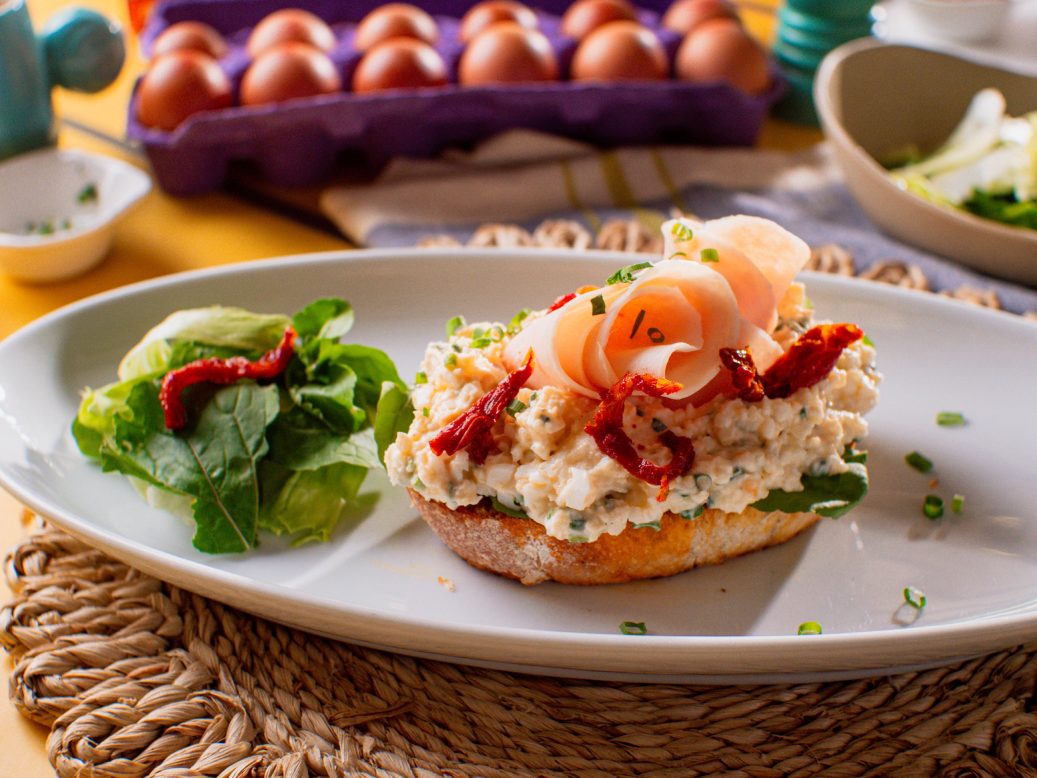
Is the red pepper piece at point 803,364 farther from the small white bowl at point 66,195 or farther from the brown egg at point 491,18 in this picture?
the brown egg at point 491,18

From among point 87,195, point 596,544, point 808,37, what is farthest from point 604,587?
point 808,37

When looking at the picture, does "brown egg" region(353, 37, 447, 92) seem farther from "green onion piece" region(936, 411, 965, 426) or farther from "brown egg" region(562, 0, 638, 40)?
"green onion piece" region(936, 411, 965, 426)

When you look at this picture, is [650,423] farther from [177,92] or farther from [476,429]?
[177,92]

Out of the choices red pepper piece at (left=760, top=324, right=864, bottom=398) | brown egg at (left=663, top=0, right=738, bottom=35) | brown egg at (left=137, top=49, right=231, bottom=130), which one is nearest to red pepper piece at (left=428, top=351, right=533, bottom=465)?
red pepper piece at (left=760, top=324, right=864, bottom=398)

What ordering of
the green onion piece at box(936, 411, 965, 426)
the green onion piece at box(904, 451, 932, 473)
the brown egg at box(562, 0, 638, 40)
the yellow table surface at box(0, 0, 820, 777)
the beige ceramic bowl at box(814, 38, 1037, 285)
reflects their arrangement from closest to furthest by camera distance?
the green onion piece at box(904, 451, 932, 473), the green onion piece at box(936, 411, 965, 426), the yellow table surface at box(0, 0, 820, 777), the beige ceramic bowl at box(814, 38, 1037, 285), the brown egg at box(562, 0, 638, 40)

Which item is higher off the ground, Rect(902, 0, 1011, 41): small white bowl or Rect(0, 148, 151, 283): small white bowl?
Rect(902, 0, 1011, 41): small white bowl

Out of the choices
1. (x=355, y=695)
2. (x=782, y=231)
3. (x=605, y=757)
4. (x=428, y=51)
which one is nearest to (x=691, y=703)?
(x=605, y=757)

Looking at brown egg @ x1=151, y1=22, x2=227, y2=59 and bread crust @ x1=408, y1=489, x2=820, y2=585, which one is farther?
brown egg @ x1=151, y1=22, x2=227, y2=59
